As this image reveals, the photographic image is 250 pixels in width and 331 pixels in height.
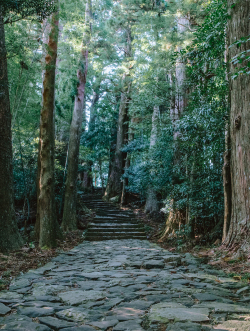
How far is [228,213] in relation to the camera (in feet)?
18.6

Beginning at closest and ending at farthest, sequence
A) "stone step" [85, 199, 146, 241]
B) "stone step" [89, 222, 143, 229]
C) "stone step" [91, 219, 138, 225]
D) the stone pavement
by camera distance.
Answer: the stone pavement, "stone step" [85, 199, 146, 241], "stone step" [89, 222, 143, 229], "stone step" [91, 219, 138, 225]

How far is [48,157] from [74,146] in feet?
12.4

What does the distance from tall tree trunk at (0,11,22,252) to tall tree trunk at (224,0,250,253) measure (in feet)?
14.6

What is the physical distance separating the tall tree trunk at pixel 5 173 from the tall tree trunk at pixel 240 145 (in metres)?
4.46

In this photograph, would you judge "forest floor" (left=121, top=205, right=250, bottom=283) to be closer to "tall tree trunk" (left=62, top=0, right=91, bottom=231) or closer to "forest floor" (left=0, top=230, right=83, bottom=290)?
"forest floor" (left=0, top=230, right=83, bottom=290)

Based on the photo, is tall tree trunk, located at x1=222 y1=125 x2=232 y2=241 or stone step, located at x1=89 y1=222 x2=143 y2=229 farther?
stone step, located at x1=89 y1=222 x2=143 y2=229

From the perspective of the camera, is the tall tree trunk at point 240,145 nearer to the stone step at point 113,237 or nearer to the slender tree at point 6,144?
the slender tree at point 6,144

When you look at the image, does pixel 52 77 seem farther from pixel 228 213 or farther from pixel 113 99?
pixel 113 99

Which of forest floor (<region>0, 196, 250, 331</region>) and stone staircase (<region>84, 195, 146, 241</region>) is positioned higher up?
forest floor (<region>0, 196, 250, 331</region>)

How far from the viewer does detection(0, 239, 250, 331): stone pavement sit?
7.27 feet

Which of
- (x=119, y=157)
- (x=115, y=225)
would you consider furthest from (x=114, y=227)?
(x=119, y=157)

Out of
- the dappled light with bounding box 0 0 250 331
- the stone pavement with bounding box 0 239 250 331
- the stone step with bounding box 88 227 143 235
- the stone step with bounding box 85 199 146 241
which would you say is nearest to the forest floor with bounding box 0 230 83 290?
the dappled light with bounding box 0 0 250 331

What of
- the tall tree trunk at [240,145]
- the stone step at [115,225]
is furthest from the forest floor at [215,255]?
the stone step at [115,225]

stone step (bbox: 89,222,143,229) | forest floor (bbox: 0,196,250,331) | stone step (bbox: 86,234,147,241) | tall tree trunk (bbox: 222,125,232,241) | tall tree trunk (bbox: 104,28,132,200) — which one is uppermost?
tall tree trunk (bbox: 104,28,132,200)
